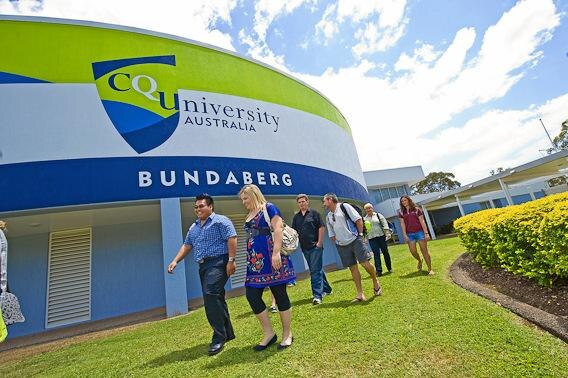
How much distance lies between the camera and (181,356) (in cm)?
368

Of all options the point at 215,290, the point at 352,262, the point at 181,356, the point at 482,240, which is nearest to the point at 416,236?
the point at 482,240

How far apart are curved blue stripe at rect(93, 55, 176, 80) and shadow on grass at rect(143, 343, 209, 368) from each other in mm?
7601

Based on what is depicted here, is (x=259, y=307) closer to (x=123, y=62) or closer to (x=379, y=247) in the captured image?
(x=379, y=247)

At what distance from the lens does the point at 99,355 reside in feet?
14.9

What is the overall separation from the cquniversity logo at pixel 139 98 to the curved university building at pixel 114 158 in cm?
3

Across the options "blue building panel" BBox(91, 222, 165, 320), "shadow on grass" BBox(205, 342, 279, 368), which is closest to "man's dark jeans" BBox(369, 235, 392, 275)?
"shadow on grass" BBox(205, 342, 279, 368)

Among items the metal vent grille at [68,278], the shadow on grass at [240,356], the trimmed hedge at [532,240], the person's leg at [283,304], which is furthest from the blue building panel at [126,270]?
the trimmed hedge at [532,240]

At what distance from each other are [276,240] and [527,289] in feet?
11.9

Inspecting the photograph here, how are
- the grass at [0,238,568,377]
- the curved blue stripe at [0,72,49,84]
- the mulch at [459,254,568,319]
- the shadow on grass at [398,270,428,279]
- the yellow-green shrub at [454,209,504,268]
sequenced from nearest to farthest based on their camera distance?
the grass at [0,238,568,377]
the mulch at [459,254,568,319]
the yellow-green shrub at [454,209,504,268]
the shadow on grass at [398,270,428,279]
the curved blue stripe at [0,72,49,84]

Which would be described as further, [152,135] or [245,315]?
[152,135]

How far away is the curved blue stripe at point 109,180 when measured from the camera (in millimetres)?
6766

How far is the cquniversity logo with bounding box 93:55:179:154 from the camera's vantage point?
800 centimetres

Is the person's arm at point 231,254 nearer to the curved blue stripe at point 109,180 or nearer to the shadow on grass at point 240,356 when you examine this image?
the shadow on grass at point 240,356

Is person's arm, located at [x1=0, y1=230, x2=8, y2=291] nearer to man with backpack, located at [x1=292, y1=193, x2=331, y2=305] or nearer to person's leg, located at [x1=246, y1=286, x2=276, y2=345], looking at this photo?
person's leg, located at [x1=246, y1=286, x2=276, y2=345]
